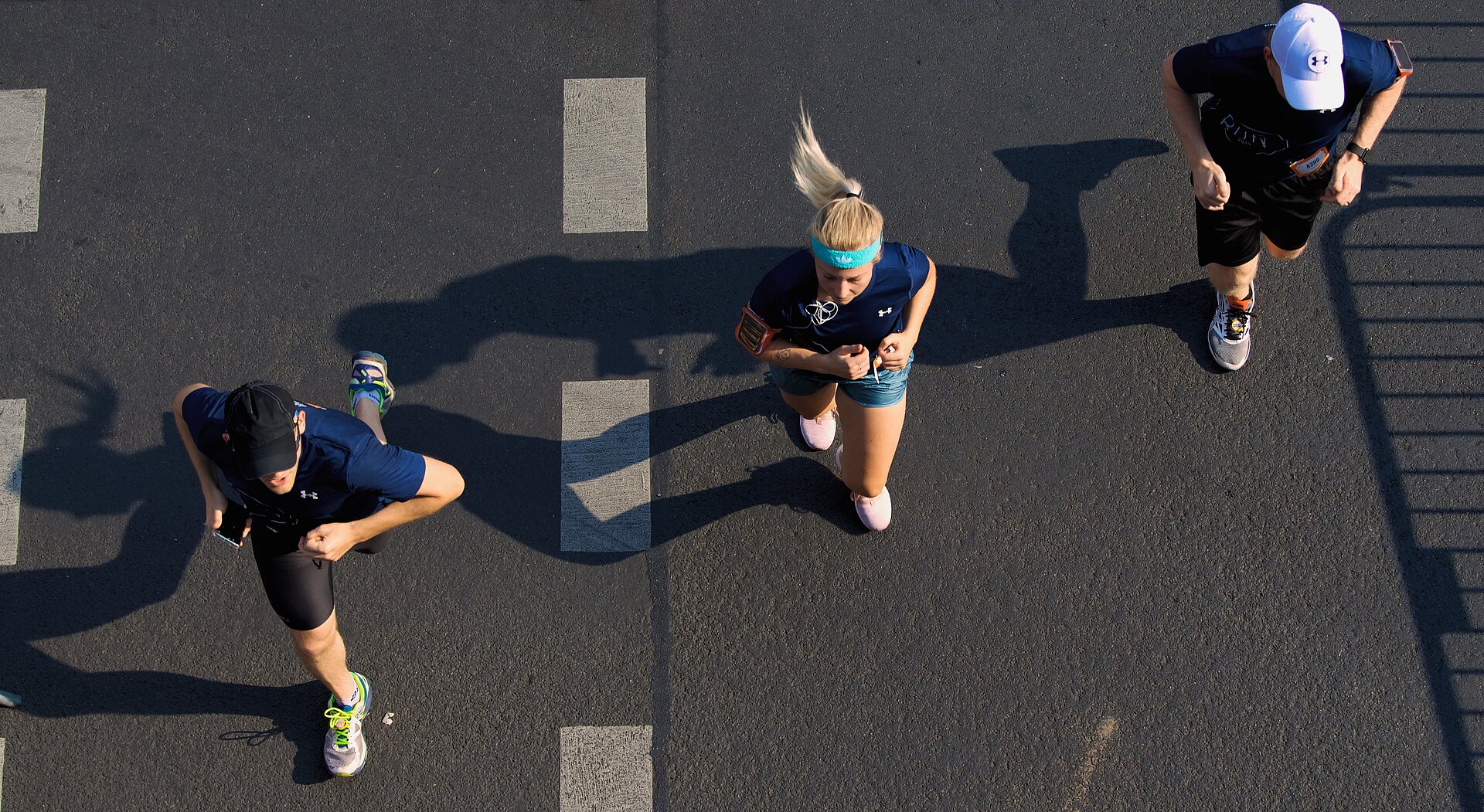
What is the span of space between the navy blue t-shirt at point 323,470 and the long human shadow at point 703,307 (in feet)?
4.48

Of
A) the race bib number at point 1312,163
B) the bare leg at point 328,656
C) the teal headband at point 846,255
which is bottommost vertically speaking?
the bare leg at point 328,656

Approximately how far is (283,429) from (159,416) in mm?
2131

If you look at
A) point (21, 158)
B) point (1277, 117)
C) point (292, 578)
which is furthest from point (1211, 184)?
point (21, 158)

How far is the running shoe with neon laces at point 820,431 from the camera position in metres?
4.75

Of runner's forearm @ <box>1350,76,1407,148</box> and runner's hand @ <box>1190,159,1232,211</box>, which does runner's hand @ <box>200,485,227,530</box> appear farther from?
runner's forearm @ <box>1350,76,1407,148</box>

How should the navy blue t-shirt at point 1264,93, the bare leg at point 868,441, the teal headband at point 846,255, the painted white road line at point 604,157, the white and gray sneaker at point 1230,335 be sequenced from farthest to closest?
the painted white road line at point 604,157, the white and gray sneaker at point 1230,335, the bare leg at point 868,441, the navy blue t-shirt at point 1264,93, the teal headband at point 846,255

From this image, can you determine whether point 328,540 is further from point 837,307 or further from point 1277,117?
point 1277,117

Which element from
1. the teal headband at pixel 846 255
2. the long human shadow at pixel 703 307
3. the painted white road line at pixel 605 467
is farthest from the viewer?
the long human shadow at pixel 703 307

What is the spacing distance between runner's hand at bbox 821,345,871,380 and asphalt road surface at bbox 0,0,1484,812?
126 cm

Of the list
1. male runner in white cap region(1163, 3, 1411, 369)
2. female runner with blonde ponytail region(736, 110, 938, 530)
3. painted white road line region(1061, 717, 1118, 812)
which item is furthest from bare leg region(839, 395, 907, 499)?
male runner in white cap region(1163, 3, 1411, 369)

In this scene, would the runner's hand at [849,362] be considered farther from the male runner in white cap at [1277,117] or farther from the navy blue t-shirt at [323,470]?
the male runner in white cap at [1277,117]

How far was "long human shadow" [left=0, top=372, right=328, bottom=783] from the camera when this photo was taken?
14.6 feet

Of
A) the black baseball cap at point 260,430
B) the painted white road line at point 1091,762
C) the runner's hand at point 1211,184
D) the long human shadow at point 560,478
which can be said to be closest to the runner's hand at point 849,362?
the long human shadow at point 560,478

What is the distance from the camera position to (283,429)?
10.6 feet
